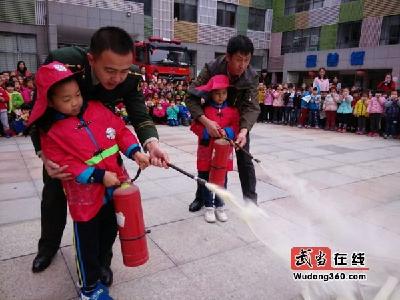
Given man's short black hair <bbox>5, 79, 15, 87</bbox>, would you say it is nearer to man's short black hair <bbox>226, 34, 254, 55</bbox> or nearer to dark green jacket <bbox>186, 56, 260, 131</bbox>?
dark green jacket <bbox>186, 56, 260, 131</bbox>

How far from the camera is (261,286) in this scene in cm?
252

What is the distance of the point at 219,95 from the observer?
355cm

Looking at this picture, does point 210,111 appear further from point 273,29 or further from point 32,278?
point 273,29

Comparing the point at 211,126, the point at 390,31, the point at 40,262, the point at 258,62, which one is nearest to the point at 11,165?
the point at 40,262

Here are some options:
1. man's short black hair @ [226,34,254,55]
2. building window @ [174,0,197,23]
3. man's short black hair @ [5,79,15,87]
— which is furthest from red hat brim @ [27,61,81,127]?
building window @ [174,0,197,23]

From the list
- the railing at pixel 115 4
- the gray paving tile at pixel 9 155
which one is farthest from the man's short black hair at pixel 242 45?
the railing at pixel 115 4

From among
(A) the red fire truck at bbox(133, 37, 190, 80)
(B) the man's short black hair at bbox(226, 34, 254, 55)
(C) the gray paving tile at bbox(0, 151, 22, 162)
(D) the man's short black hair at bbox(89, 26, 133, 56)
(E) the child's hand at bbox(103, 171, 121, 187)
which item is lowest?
(C) the gray paving tile at bbox(0, 151, 22, 162)

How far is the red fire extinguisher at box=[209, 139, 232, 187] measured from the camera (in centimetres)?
340

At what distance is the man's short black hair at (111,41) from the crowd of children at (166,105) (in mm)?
9947

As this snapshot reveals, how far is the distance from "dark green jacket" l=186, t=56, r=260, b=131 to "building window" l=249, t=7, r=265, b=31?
24.7 metres

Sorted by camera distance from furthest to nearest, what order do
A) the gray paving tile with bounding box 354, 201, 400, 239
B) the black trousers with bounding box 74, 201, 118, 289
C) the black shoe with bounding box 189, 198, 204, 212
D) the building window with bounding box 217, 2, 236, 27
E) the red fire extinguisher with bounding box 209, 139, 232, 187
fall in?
1. the building window with bounding box 217, 2, 236, 27
2. the black shoe with bounding box 189, 198, 204, 212
3. the gray paving tile with bounding box 354, 201, 400, 239
4. the red fire extinguisher with bounding box 209, 139, 232, 187
5. the black trousers with bounding box 74, 201, 118, 289

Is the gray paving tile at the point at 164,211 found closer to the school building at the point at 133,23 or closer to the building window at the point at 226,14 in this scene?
the school building at the point at 133,23

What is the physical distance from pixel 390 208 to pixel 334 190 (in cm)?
80

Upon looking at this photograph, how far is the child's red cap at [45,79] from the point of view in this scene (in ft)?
6.12
